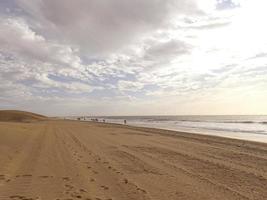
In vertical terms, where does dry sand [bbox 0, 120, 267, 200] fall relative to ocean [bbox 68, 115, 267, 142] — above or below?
below

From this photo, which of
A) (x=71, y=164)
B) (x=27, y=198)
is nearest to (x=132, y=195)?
(x=27, y=198)

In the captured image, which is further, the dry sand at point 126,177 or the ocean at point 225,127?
the ocean at point 225,127

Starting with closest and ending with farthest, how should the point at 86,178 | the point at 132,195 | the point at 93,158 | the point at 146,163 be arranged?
the point at 132,195, the point at 86,178, the point at 146,163, the point at 93,158

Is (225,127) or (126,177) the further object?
(225,127)

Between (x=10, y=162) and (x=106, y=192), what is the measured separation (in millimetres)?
5188

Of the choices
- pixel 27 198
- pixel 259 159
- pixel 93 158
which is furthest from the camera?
pixel 259 159

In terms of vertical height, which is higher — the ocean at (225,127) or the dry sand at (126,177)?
the ocean at (225,127)

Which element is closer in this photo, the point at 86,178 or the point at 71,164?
the point at 86,178

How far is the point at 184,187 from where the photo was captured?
8406mm

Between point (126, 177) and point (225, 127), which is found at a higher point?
point (225, 127)

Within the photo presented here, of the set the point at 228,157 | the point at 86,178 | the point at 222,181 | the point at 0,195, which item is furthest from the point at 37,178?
the point at 228,157

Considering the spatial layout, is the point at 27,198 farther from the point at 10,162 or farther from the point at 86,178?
the point at 10,162

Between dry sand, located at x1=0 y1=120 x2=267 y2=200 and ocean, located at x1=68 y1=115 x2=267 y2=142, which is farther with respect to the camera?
ocean, located at x1=68 y1=115 x2=267 y2=142

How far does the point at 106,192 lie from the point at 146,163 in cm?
475
